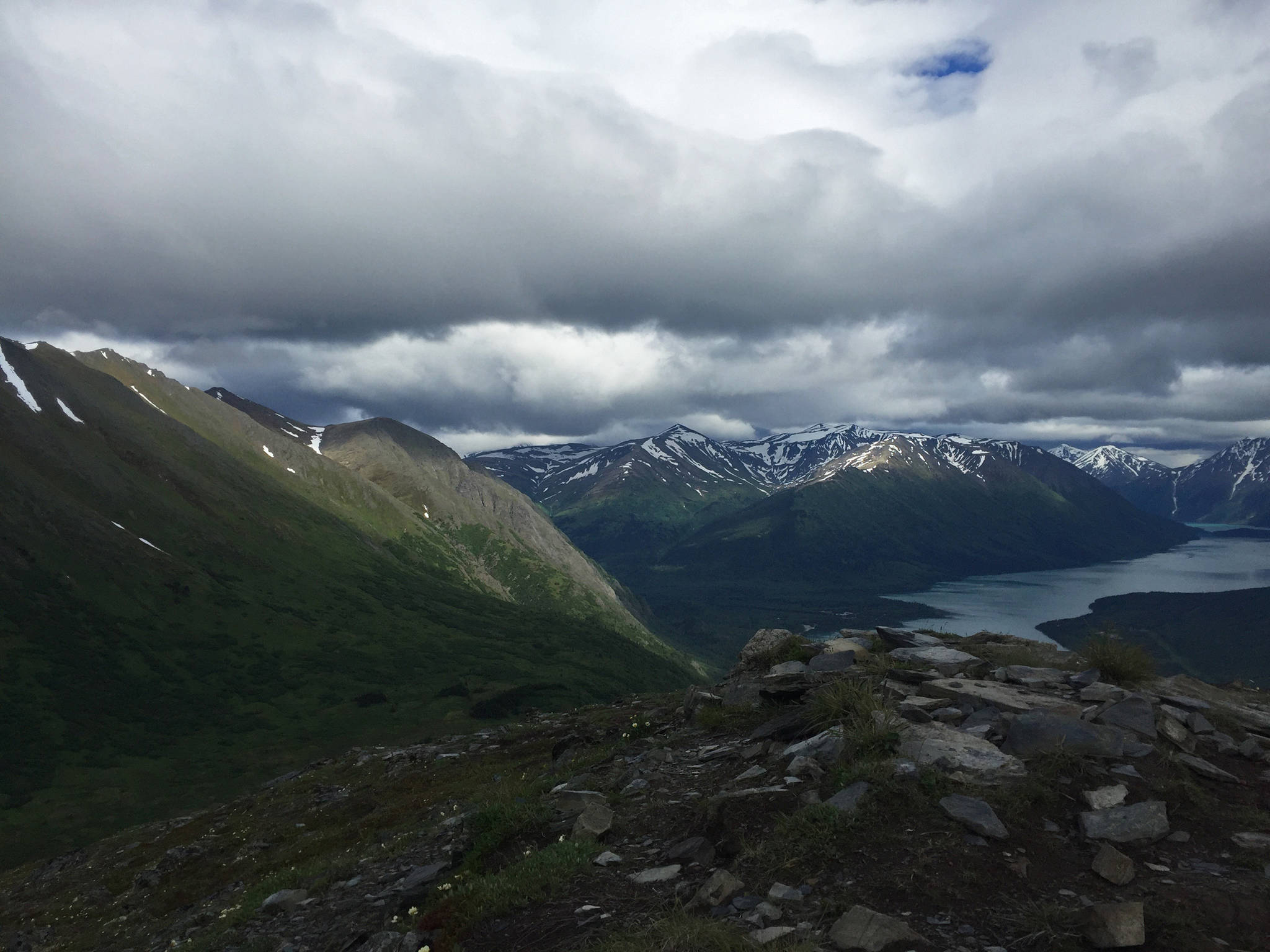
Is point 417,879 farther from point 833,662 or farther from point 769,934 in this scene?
point 833,662

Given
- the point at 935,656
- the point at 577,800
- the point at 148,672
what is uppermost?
the point at 935,656

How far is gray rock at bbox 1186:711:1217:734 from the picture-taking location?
14.2 m

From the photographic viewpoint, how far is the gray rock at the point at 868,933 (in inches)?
327

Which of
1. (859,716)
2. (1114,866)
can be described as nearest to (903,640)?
(859,716)

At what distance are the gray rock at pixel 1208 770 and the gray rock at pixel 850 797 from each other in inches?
247

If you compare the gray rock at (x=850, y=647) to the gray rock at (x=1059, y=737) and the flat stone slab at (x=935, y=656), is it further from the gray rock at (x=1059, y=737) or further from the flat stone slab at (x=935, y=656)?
the gray rock at (x=1059, y=737)

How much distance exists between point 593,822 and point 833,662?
10586 millimetres

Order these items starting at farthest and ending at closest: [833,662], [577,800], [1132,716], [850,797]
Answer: [833,662] < [577,800] < [1132,716] < [850,797]

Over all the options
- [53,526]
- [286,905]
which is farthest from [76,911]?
[53,526]

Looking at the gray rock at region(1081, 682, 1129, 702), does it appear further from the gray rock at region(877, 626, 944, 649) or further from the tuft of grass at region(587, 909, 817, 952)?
the tuft of grass at region(587, 909, 817, 952)

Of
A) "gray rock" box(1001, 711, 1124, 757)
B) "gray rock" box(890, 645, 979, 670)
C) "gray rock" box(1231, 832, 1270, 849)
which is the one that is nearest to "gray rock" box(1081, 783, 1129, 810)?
"gray rock" box(1001, 711, 1124, 757)

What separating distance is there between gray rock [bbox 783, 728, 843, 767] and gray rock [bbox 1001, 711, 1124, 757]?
3.11 m

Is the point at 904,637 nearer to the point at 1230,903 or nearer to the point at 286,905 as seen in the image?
the point at 1230,903

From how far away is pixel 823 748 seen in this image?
45.4ft
